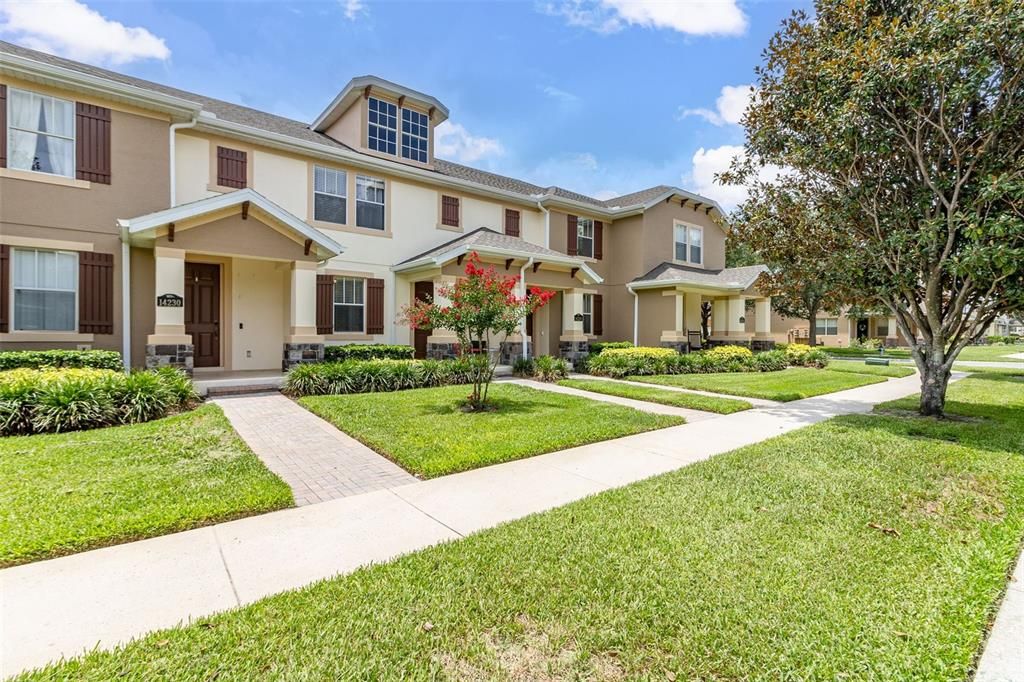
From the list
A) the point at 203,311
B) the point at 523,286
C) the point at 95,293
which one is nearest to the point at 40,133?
the point at 95,293

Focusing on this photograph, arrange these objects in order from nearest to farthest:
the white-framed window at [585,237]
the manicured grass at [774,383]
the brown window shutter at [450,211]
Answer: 1. the manicured grass at [774,383]
2. the brown window shutter at [450,211]
3. the white-framed window at [585,237]

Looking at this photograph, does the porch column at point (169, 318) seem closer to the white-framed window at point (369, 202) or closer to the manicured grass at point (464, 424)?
the manicured grass at point (464, 424)

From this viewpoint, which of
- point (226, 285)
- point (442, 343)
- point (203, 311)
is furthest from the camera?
point (442, 343)

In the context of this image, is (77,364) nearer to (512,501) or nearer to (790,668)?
(512,501)

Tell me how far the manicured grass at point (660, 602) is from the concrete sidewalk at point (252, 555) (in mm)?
279

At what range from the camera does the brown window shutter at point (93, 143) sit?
980 centimetres

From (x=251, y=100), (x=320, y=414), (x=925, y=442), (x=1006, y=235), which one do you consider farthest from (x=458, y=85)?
(x=925, y=442)

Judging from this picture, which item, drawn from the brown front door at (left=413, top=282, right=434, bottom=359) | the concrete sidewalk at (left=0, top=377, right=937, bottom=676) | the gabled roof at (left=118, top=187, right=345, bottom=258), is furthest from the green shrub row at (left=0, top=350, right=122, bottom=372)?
the concrete sidewalk at (left=0, top=377, right=937, bottom=676)

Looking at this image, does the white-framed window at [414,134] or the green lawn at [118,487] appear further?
the white-framed window at [414,134]

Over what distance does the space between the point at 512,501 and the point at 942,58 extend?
28.1 ft

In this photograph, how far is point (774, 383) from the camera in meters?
13.6

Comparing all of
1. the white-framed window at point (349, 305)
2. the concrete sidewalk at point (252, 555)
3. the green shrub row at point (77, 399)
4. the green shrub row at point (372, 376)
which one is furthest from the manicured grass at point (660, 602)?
the white-framed window at point (349, 305)

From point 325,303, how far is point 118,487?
882cm

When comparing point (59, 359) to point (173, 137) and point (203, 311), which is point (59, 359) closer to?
point (203, 311)
